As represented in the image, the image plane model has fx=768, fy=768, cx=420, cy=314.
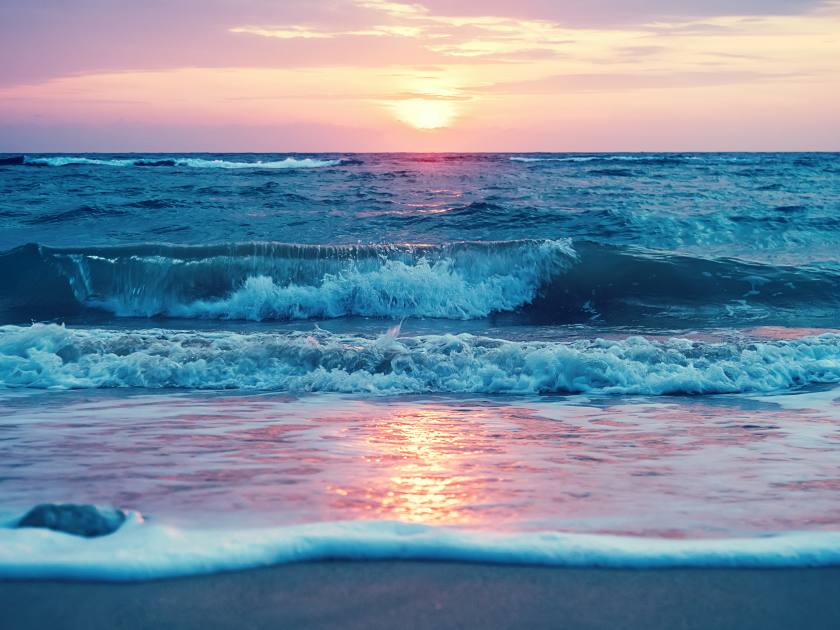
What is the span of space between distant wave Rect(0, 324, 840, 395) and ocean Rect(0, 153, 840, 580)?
0.02 meters

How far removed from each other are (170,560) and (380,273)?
8.77 m

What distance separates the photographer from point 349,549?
97.7 inches

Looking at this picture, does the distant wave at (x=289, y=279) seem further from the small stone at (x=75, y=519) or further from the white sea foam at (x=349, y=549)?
the white sea foam at (x=349, y=549)

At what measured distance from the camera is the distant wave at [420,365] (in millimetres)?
5938

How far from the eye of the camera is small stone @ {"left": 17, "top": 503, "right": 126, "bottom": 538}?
2.57 metres

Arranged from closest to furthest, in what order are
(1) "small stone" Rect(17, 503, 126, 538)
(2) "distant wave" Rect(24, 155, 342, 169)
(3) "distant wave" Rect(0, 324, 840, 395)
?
1. (1) "small stone" Rect(17, 503, 126, 538)
2. (3) "distant wave" Rect(0, 324, 840, 395)
3. (2) "distant wave" Rect(24, 155, 342, 169)

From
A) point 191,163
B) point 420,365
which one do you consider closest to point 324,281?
point 420,365

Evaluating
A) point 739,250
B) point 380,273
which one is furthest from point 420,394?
point 739,250

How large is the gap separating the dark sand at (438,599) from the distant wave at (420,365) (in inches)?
137

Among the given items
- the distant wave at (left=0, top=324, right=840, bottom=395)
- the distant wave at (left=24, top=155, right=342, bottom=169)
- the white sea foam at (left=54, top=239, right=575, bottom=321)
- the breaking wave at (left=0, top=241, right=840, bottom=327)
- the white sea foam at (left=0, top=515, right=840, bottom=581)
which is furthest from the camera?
the distant wave at (left=24, top=155, right=342, bottom=169)

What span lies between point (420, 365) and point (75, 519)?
3.82 m

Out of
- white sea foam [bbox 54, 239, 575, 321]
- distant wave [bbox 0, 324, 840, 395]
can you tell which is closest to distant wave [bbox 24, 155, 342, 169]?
white sea foam [bbox 54, 239, 575, 321]

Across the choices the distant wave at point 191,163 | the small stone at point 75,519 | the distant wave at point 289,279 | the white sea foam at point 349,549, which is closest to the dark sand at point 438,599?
the white sea foam at point 349,549

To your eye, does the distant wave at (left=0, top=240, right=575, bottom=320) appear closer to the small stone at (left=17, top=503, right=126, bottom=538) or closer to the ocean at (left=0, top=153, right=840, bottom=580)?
the ocean at (left=0, top=153, right=840, bottom=580)
